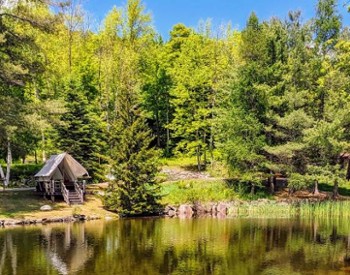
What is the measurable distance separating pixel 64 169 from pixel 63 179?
0.96m

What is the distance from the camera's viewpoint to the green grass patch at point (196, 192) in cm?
3619

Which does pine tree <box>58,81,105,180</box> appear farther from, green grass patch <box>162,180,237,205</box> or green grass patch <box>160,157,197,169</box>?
green grass patch <box>160,157,197,169</box>

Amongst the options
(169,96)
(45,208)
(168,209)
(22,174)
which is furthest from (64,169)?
(169,96)

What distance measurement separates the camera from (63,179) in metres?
35.1

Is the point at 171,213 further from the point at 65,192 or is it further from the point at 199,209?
the point at 65,192

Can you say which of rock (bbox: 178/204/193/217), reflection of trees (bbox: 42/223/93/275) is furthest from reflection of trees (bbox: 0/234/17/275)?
rock (bbox: 178/204/193/217)

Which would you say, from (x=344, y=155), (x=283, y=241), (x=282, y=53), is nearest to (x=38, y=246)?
(x=283, y=241)

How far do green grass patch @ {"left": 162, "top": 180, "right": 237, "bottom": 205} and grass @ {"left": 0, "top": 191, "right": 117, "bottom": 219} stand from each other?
5.66 metres

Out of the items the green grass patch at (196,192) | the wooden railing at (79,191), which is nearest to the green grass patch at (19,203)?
the wooden railing at (79,191)

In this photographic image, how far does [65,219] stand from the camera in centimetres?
3059

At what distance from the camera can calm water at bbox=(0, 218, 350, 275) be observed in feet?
59.6

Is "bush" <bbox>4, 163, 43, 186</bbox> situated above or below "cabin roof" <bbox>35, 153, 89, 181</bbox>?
below

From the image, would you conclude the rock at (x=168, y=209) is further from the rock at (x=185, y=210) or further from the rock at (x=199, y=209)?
the rock at (x=199, y=209)

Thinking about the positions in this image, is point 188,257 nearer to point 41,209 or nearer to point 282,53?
point 41,209
